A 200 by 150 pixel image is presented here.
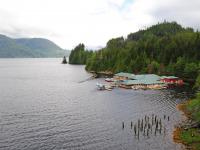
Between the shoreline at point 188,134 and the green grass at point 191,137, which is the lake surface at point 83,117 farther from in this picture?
the green grass at point 191,137

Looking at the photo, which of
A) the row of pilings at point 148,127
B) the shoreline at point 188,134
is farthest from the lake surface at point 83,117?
the shoreline at point 188,134

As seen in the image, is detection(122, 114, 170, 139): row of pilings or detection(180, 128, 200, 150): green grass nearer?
detection(180, 128, 200, 150): green grass

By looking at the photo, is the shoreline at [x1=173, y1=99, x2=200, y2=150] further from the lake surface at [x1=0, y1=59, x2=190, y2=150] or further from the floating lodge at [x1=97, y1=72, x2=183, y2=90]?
the floating lodge at [x1=97, y1=72, x2=183, y2=90]

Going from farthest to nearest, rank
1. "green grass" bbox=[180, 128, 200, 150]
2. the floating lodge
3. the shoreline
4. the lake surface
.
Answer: the floating lodge < the lake surface < the shoreline < "green grass" bbox=[180, 128, 200, 150]

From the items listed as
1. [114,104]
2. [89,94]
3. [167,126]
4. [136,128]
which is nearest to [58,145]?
[136,128]

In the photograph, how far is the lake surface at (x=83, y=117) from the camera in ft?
251

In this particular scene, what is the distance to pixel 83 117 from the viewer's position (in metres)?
102

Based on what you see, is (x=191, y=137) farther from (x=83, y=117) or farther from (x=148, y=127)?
(x=83, y=117)

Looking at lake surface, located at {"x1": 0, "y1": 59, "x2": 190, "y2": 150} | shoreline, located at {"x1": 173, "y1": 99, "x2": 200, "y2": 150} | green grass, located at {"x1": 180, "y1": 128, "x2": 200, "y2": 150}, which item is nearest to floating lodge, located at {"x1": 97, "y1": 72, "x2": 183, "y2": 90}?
lake surface, located at {"x1": 0, "y1": 59, "x2": 190, "y2": 150}

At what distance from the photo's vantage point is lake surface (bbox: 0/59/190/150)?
76.6 metres

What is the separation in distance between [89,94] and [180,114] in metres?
58.4

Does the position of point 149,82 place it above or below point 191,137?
above

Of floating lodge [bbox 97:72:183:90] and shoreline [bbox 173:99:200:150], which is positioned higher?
floating lodge [bbox 97:72:183:90]

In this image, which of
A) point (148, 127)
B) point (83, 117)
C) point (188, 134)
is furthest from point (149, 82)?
point (188, 134)
